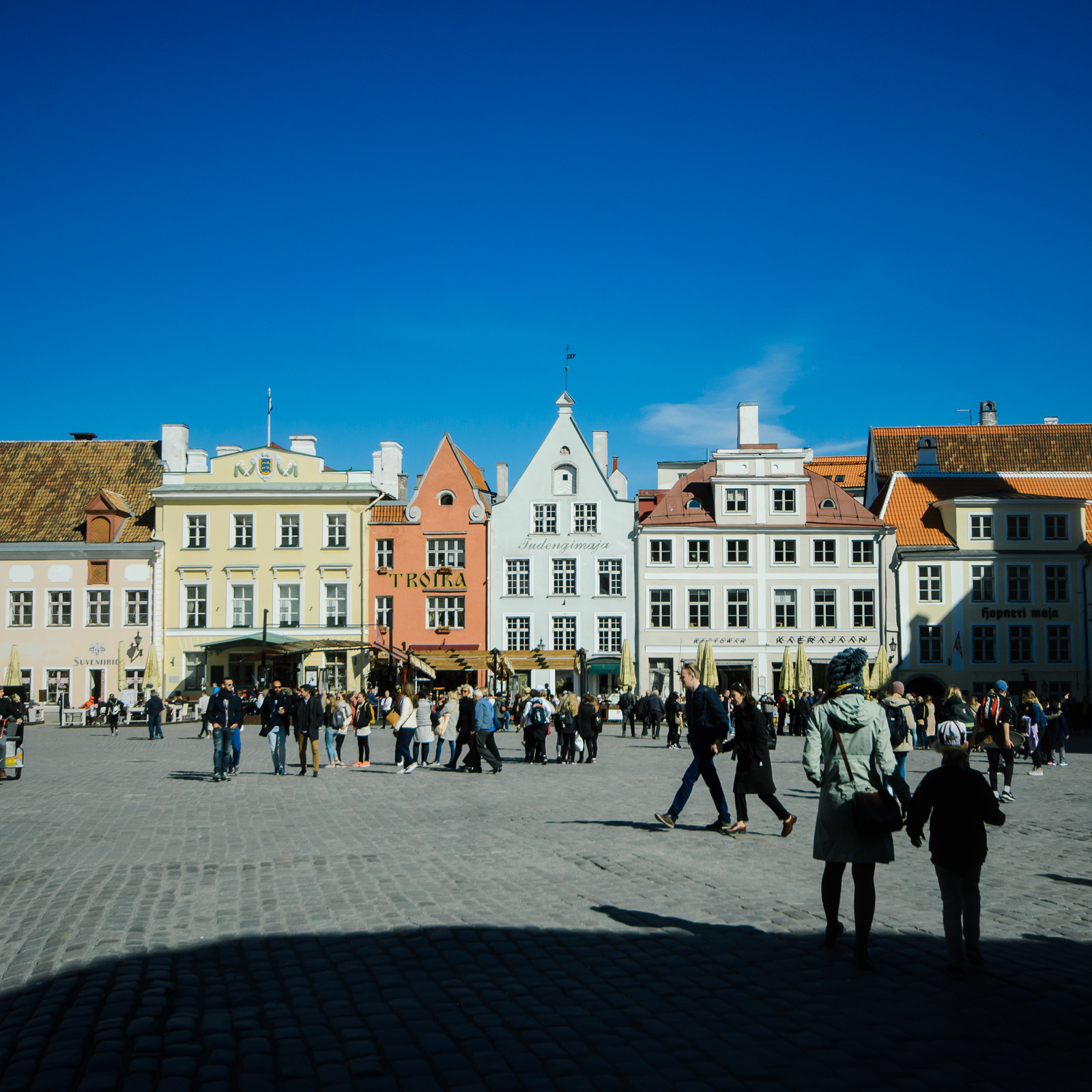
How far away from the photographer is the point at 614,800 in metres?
16.2

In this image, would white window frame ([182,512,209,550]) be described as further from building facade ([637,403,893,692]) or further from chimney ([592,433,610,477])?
building facade ([637,403,893,692])

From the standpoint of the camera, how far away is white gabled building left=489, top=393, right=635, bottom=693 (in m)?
49.9

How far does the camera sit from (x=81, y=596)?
49875mm

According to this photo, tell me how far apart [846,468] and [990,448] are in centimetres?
1136

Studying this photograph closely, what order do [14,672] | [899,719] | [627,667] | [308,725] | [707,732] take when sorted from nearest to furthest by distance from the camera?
1. [707,732]
2. [899,719]
3. [308,725]
4. [627,667]
5. [14,672]

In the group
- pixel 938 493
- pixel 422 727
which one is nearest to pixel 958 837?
pixel 422 727

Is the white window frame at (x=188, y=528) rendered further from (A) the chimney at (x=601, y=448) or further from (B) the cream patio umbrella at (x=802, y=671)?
(B) the cream patio umbrella at (x=802, y=671)

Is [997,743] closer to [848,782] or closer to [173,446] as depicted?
[848,782]

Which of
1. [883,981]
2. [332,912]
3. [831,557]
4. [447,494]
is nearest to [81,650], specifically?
[447,494]

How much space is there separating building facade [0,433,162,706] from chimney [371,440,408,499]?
1056 cm

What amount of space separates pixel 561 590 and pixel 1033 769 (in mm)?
29758

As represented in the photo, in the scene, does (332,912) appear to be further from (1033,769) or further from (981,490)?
(981,490)

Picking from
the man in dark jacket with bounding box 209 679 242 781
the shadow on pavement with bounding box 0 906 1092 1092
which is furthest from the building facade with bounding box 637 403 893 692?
the shadow on pavement with bounding box 0 906 1092 1092

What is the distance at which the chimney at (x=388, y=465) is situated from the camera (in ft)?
177
